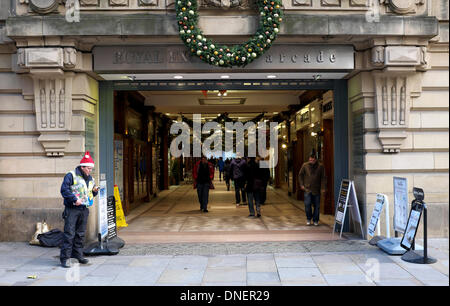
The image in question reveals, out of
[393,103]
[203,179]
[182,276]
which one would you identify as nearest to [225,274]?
[182,276]

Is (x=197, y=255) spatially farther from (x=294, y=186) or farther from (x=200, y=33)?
(x=294, y=186)

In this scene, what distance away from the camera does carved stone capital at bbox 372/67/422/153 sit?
32.6ft

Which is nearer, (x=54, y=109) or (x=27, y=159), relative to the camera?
(x=54, y=109)

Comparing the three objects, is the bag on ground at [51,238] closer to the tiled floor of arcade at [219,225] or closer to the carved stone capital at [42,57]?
the tiled floor of arcade at [219,225]

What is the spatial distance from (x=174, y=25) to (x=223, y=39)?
1.00m

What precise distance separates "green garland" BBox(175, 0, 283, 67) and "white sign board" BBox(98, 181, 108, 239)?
10.2 ft

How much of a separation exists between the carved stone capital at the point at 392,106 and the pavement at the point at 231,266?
2143mm

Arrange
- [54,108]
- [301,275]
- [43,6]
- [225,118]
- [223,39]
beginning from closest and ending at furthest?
[301,275]
[43,6]
[223,39]
[54,108]
[225,118]

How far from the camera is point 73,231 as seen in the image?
7.97 m

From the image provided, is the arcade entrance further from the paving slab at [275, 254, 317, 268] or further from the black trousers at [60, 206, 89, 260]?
the black trousers at [60, 206, 89, 260]

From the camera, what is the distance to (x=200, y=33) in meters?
9.16

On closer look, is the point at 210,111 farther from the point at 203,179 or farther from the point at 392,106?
the point at 392,106

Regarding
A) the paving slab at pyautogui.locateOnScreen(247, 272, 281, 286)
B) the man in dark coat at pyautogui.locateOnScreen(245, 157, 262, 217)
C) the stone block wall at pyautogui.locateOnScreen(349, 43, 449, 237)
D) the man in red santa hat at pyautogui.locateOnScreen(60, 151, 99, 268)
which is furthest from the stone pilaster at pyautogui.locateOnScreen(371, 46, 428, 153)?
the man in red santa hat at pyautogui.locateOnScreen(60, 151, 99, 268)

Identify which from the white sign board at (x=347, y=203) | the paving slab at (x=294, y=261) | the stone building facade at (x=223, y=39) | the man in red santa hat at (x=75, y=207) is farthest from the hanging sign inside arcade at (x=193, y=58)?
the paving slab at (x=294, y=261)
